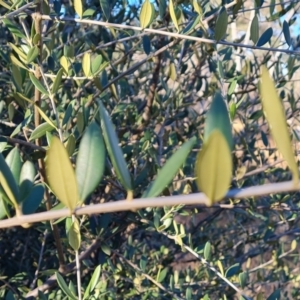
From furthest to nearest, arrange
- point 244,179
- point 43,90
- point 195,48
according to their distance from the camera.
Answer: point 195,48 < point 244,179 < point 43,90

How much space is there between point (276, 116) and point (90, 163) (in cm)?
12

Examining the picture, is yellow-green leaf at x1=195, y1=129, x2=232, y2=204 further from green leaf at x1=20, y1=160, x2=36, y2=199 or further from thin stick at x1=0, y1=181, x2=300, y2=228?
green leaf at x1=20, y1=160, x2=36, y2=199

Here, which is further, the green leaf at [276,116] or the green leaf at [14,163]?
the green leaf at [14,163]

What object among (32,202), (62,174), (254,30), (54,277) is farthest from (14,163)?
(54,277)

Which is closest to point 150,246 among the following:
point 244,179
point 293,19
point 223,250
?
point 223,250

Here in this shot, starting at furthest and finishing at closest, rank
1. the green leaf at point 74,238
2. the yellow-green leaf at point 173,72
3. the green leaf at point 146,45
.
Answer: the yellow-green leaf at point 173,72 < the green leaf at point 146,45 < the green leaf at point 74,238

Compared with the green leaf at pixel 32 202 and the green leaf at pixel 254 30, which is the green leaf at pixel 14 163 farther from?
the green leaf at pixel 254 30

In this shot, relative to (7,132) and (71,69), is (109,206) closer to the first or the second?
(71,69)

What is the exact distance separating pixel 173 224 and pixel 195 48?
0.56 metres

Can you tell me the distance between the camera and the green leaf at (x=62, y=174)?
29 cm

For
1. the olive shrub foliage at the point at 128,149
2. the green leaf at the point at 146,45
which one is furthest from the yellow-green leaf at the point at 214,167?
the green leaf at the point at 146,45

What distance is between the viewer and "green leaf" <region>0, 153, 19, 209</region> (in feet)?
1.05

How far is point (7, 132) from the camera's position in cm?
115

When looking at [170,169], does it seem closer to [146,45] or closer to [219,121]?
[219,121]
